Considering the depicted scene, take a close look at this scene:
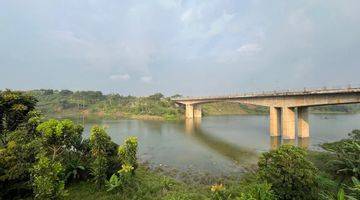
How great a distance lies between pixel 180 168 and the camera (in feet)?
76.3

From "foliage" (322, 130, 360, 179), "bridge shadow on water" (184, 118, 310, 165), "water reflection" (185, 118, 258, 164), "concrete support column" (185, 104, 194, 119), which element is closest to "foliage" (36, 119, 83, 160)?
"bridge shadow on water" (184, 118, 310, 165)

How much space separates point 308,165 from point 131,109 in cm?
8935

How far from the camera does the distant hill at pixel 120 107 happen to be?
91.6 metres

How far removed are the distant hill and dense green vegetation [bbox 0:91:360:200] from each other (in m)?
63.4

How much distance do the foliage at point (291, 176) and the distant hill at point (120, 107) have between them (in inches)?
2720

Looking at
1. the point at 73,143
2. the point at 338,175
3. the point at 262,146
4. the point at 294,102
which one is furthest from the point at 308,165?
the point at 294,102

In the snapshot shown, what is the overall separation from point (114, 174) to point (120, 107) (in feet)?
297

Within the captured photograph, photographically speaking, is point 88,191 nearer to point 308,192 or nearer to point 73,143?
point 73,143

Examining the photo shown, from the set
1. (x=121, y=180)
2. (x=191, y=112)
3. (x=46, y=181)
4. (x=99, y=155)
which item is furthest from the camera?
(x=191, y=112)

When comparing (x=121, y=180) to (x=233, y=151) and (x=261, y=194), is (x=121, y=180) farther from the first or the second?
(x=233, y=151)

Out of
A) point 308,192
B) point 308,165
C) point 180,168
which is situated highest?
point 308,165

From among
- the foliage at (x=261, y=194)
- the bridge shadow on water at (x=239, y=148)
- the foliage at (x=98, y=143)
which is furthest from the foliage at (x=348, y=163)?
the foliage at (x=98, y=143)

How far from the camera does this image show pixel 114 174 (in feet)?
54.1

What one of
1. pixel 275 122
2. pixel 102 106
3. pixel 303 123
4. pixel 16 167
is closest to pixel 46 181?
pixel 16 167
